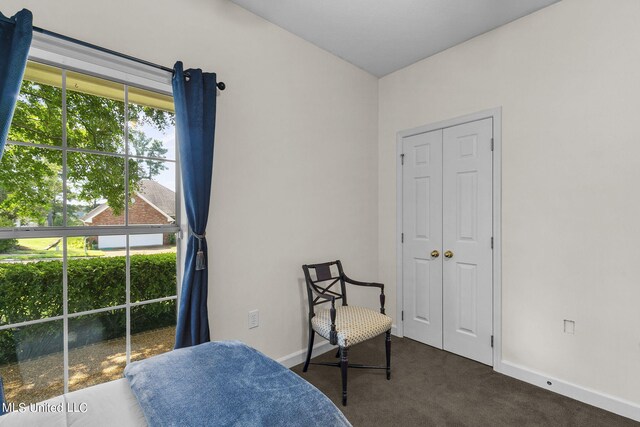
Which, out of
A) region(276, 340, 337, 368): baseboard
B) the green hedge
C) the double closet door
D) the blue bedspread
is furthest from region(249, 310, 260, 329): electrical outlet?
the double closet door

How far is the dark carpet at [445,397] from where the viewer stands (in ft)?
6.50

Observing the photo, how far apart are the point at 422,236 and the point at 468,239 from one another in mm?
449

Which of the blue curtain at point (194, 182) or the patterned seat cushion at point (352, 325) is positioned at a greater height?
the blue curtain at point (194, 182)

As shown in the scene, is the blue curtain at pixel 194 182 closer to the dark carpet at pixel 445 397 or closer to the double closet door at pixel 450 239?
the dark carpet at pixel 445 397

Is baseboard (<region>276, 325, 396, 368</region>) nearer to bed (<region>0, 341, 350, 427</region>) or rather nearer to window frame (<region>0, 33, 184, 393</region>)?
window frame (<region>0, 33, 184, 393</region>)

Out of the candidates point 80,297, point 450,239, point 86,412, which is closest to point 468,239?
point 450,239

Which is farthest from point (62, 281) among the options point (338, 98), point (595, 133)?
point (595, 133)

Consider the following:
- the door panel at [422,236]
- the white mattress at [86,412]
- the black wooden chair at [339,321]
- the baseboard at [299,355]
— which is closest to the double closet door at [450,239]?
the door panel at [422,236]

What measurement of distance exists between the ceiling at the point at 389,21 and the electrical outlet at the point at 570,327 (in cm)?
231

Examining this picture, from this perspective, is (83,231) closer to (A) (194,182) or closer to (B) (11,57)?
(A) (194,182)

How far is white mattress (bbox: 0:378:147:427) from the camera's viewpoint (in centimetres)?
95

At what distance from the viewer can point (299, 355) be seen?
273 centimetres

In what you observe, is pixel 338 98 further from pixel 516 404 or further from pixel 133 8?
pixel 516 404

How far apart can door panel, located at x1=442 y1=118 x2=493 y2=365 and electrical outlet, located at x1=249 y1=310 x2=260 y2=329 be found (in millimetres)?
1727
